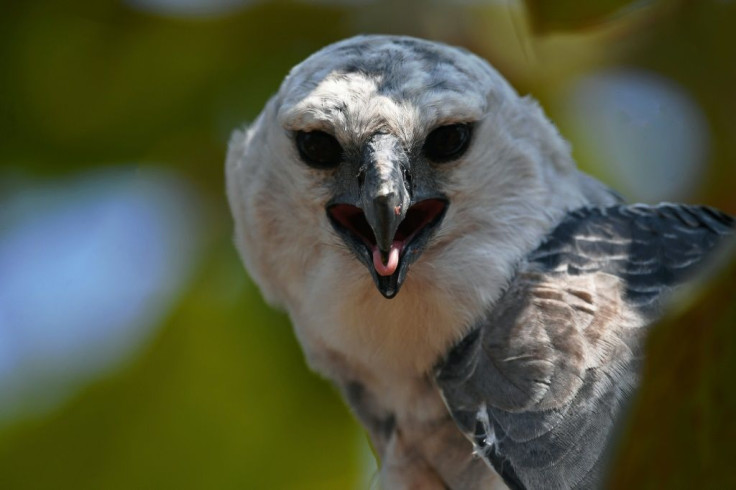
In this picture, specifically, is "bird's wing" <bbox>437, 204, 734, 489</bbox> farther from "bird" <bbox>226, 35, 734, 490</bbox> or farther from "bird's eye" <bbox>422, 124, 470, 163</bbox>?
"bird's eye" <bbox>422, 124, 470, 163</bbox>

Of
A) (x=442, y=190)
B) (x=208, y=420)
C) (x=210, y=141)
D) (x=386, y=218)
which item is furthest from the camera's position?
(x=210, y=141)

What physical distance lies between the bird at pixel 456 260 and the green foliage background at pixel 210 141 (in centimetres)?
48

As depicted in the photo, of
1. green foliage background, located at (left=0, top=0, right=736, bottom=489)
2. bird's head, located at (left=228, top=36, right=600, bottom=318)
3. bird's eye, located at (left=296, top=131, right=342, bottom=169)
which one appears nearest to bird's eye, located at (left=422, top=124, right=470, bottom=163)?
bird's head, located at (left=228, top=36, right=600, bottom=318)

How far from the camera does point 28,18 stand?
294 cm

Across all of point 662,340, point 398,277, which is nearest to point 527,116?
point 398,277

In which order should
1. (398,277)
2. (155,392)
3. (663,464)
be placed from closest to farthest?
(663,464) < (398,277) < (155,392)

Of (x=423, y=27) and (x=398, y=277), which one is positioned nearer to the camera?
(x=398, y=277)

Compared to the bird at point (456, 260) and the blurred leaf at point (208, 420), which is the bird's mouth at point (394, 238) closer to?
the bird at point (456, 260)

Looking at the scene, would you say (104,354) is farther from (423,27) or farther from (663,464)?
(663,464)

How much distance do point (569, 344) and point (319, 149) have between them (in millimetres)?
680

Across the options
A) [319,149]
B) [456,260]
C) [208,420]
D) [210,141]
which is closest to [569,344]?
[456,260]

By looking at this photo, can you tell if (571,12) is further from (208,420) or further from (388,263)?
(208,420)

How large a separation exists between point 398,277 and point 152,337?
127cm

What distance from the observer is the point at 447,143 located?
2.10 m
